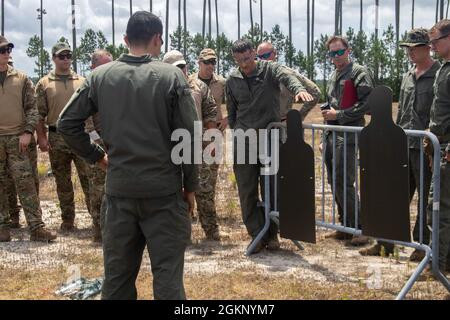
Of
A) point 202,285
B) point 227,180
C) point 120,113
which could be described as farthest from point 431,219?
point 227,180

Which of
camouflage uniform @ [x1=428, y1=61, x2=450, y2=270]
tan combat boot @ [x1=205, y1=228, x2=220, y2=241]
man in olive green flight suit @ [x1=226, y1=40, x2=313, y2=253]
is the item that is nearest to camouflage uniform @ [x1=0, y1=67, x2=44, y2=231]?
tan combat boot @ [x1=205, y1=228, x2=220, y2=241]

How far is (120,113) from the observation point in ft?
11.5

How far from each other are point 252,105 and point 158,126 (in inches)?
113

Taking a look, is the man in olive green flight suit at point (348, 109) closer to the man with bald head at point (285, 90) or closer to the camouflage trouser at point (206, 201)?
the man with bald head at point (285, 90)

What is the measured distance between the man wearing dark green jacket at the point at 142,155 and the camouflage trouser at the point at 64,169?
11.7ft

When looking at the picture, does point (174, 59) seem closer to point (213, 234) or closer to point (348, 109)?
point (348, 109)

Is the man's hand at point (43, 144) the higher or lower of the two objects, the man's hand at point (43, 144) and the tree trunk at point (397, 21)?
the lower

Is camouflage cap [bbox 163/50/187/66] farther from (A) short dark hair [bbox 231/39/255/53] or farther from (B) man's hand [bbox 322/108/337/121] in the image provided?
(B) man's hand [bbox 322/108/337/121]

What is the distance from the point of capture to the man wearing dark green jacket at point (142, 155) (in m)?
3.50

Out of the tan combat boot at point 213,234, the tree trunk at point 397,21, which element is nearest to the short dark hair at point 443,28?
the tan combat boot at point 213,234

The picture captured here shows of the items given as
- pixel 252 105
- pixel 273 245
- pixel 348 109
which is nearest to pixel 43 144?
pixel 252 105

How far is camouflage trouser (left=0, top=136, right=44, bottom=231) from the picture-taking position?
6914mm

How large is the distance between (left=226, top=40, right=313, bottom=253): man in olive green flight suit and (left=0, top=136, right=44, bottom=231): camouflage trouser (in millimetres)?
2282

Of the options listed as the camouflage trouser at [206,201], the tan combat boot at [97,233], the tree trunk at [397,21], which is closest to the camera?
the tan combat boot at [97,233]
